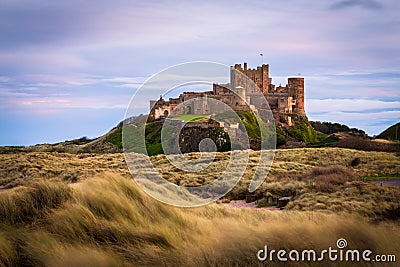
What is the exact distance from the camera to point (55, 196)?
7500 millimetres

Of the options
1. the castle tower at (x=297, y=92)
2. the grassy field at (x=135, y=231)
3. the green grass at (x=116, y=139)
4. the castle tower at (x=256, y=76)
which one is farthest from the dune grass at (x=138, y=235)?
the castle tower at (x=297, y=92)

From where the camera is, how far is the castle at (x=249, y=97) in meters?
69.5

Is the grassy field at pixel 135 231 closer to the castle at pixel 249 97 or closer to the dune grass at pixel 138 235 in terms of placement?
the dune grass at pixel 138 235

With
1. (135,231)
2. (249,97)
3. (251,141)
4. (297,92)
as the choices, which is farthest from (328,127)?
(135,231)

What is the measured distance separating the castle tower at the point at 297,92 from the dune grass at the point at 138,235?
3054 inches

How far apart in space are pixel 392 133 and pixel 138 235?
50456 mm

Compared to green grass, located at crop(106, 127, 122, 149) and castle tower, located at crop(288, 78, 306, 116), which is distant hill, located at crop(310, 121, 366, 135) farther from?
green grass, located at crop(106, 127, 122, 149)

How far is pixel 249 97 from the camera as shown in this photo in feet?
243

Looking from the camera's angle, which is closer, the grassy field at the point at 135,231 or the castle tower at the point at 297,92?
the grassy field at the point at 135,231

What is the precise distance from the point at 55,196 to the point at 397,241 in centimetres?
500

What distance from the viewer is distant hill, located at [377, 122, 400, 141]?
49.7 m

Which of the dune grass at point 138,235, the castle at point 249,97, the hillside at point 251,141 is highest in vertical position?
the castle at point 249,97

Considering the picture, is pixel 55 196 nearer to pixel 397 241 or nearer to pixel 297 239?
pixel 297 239

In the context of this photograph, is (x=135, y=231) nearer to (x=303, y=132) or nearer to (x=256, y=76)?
(x=303, y=132)
